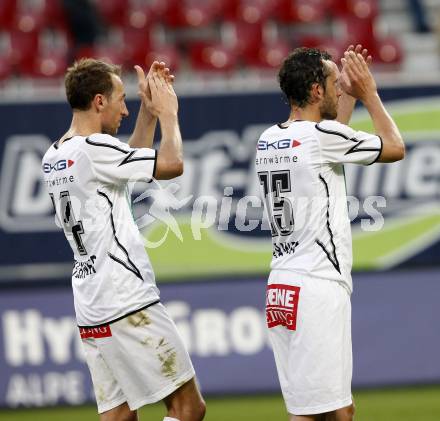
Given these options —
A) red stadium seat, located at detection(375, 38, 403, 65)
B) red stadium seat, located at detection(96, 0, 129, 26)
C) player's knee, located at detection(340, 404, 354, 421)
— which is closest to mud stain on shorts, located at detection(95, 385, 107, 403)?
player's knee, located at detection(340, 404, 354, 421)

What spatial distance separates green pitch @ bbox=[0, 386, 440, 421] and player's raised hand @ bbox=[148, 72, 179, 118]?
147 inches

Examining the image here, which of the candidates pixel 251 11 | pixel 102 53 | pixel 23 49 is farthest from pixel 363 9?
pixel 23 49

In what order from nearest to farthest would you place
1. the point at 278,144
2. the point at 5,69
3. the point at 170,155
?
the point at 170,155 → the point at 278,144 → the point at 5,69

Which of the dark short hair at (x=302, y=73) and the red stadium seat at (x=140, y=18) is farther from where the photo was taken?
the red stadium seat at (x=140, y=18)

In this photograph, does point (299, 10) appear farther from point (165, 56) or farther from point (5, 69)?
point (5, 69)

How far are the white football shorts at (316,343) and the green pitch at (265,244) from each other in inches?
169

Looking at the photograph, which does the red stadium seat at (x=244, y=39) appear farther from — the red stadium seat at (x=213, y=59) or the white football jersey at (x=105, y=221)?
the white football jersey at (x=105, y=221)

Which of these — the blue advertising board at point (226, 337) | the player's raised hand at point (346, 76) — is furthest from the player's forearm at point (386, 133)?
the blue advertising board at point (226, 337)

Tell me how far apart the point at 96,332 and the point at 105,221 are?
0.60 m

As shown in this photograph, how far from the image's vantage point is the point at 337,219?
19.2 feet

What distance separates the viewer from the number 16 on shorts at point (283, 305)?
5.79 metres

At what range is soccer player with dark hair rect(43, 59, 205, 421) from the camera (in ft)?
18.9

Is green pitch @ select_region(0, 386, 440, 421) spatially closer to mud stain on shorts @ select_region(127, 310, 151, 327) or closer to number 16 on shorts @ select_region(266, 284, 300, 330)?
number 16 on shorts @ select_region(266, 284, 300, 330)

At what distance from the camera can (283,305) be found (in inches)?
229
